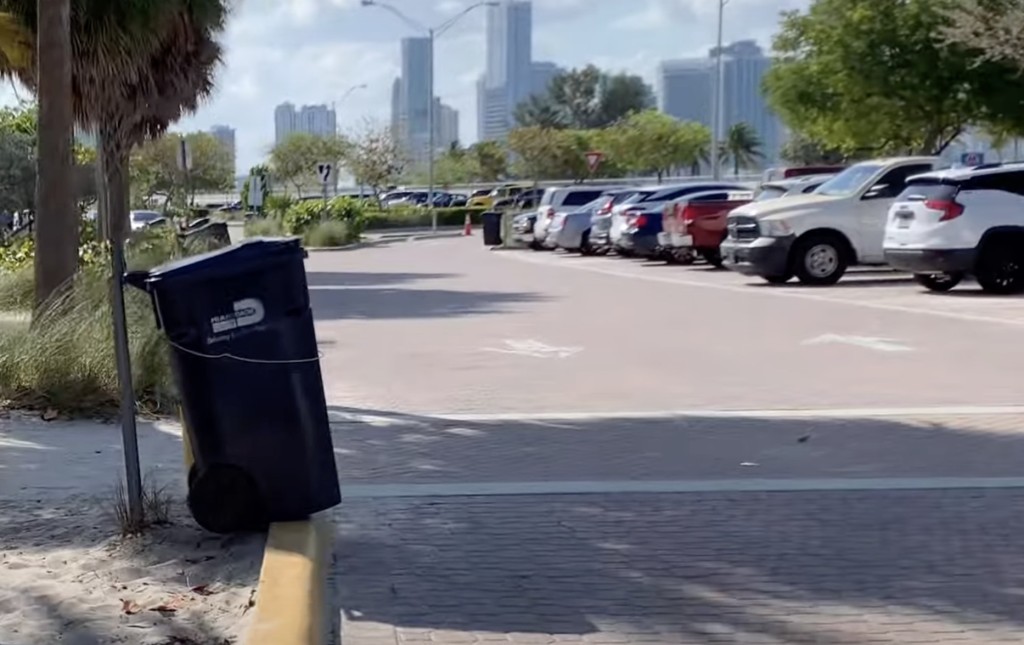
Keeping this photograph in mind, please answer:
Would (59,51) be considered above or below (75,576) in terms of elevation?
above

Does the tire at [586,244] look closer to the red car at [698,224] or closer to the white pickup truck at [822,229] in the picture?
the red car at [698,224]

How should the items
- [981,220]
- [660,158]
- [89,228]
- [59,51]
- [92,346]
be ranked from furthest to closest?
[660,158]
[89,228]
[981,220]
[59,51]
[92,346]

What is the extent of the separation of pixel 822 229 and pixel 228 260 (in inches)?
669

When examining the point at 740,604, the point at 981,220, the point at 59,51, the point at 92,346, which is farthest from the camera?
A: the point at 981,220

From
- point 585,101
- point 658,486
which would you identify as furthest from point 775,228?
point 585,101

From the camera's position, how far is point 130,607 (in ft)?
19.8

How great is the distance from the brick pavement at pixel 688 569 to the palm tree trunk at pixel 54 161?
5356 mm

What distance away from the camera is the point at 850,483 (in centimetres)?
861

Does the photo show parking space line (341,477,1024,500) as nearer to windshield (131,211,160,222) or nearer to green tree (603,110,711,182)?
windshield (131,211,160,222)

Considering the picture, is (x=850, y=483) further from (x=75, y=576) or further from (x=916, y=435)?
(x=75, y=576)

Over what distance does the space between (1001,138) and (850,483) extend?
1483 inches

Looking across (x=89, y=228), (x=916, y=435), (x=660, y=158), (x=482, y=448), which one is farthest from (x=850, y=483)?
(x=660, y=158)

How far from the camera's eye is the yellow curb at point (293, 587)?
539 centimetres

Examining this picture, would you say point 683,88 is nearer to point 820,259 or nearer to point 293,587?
point 820,259
